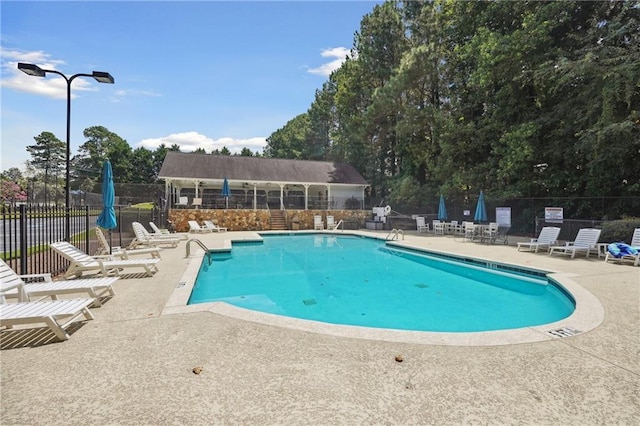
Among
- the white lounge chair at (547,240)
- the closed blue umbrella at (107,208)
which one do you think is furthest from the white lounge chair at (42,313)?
the white lounge chair at (547,240)

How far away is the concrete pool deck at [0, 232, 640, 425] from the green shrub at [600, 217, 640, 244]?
9397 mm

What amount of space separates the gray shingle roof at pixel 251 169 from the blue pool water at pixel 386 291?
1305 centimetres

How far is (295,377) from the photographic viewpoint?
9.49 ft

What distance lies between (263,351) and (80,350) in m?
1.92

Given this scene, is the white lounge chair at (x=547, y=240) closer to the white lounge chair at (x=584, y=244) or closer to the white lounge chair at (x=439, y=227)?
the white lounge chair at (x=584, y=244)

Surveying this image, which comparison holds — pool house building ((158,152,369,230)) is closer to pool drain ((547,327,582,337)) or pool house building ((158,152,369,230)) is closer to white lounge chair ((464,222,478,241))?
white lounge chair ((464,222,478,241))

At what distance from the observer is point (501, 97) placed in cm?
1891

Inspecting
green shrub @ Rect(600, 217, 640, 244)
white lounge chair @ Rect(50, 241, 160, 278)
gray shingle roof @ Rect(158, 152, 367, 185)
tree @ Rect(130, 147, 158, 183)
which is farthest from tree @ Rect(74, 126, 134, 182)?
green shrub @ Rect(600, 217, 640, 244)

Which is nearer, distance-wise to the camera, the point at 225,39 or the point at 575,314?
the point at 575,314

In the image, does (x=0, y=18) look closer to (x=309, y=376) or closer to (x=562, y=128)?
(x=309, y=376)

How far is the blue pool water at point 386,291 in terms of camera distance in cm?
625

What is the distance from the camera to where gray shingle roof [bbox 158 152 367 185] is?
23734mm

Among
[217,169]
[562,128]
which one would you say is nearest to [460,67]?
[562,128]

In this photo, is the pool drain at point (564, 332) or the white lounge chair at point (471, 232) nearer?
the pool drain at point (564, 332)
